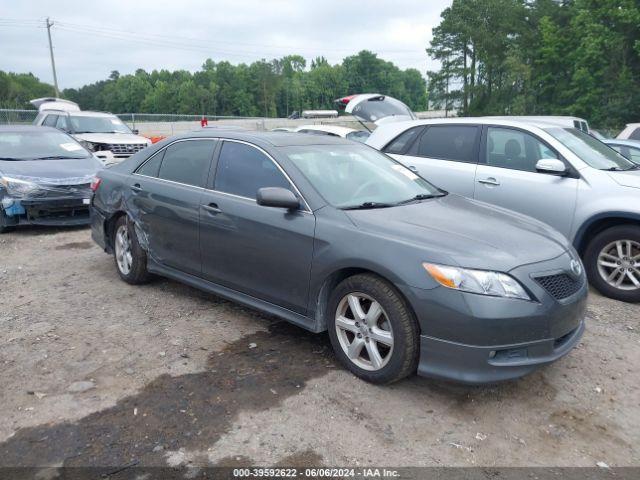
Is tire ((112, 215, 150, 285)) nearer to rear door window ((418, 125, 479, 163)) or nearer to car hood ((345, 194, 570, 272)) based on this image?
car hood ((345, 194, 570, 272))

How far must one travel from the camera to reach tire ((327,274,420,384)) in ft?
10.5

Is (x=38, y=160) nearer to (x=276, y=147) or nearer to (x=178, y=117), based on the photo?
(x=276, y=147)

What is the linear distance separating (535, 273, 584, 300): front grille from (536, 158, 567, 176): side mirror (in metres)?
2.28

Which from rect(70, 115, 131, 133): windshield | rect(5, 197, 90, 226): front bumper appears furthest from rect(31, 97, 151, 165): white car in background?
rect(5, 197, 90, 226): front bumper

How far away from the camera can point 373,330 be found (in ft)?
11.1

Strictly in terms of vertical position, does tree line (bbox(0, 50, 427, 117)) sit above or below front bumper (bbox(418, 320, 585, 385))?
above

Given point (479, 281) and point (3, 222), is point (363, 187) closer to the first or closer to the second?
point (479, 281)

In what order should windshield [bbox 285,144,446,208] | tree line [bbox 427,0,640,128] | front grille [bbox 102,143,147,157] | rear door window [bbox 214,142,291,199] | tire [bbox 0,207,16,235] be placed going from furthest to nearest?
tree line [bbox 427,0,640,128] → front grille [bbox 102,143,147,157] → tire [bbox 0,207,16,235] → rear door window [bbox 214,142,291,199] → windshield [bbox 285,144,446,208]

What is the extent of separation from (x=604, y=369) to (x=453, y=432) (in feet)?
4.89

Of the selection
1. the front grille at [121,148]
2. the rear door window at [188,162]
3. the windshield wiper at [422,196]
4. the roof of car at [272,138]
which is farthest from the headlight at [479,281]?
the front grille at [121,148]

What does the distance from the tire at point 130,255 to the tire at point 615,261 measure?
4.38m

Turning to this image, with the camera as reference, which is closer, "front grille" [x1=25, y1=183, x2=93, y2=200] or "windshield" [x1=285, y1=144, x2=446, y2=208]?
"windshield" [x1=285, y1=144, x2=446, y2=208]

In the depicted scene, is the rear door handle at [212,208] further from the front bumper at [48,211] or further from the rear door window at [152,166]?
the front bumper at [48,211]

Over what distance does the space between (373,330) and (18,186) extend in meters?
6.20
